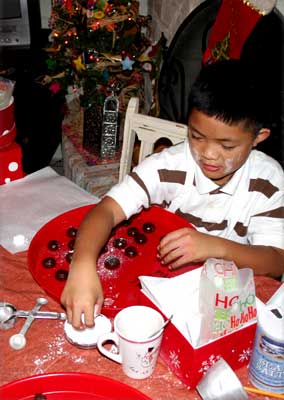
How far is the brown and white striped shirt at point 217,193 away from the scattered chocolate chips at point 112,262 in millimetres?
129

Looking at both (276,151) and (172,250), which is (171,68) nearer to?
(276,151)

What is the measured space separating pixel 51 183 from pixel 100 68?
946 mm

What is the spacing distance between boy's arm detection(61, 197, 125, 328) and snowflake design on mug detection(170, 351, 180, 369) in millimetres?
140

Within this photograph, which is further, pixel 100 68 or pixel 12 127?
pixel 100 68

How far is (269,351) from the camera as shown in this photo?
75 centimetres

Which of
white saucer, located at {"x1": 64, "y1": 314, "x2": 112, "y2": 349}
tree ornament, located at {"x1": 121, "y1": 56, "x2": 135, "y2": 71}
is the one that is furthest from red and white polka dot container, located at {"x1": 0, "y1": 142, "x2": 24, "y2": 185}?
tree ornament, located at {"x1": 121, "y1": 56, "x2": 135, "y2": 71}

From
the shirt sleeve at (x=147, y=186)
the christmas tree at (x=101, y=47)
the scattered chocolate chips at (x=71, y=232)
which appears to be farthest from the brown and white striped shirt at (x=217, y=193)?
the christmas tree at (x=101, y=47)

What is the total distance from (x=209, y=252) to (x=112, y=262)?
22 cm

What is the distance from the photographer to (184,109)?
1.69 metres

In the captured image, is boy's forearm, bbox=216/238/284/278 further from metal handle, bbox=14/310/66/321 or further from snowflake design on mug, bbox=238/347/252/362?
metal handle, bbox=14/310/66/321

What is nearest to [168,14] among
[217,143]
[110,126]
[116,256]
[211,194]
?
[110,126]

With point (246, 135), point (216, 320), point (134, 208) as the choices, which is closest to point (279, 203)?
point (246, 135)

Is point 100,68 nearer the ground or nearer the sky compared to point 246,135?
nearer the ground

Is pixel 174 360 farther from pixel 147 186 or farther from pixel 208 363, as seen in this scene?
pixel 147 186
